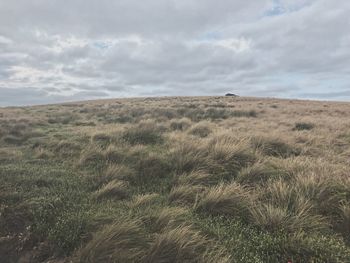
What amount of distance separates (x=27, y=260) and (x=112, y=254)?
43.9 inches

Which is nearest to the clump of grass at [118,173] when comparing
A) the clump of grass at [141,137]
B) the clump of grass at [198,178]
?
the clump of grass at [198,178]

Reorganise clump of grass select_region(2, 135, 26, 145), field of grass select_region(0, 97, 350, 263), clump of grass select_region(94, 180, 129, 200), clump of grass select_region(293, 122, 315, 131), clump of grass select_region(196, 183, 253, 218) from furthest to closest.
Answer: clump of grass select_region(293, 122, 315, 131) → clump of grass select_region(2, 135, 26, 145) → clump of grass select_region(94, 180, 129, 200) → clump of grass select_region(196, 183, 253, 218) → field of grass select_region(0, 97, 350, 263)

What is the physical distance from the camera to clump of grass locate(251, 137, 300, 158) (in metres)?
8.96

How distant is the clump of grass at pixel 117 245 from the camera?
→ 3.66 metres

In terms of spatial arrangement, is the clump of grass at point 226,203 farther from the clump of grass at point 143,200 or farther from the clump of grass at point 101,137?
the clump of grass at point 101,137

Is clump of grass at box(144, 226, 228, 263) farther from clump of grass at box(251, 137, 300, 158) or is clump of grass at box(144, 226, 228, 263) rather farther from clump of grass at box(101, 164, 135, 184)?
clump of grass at box(251, 137, 300, 158)

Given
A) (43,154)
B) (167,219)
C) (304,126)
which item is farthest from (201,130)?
(167,219)

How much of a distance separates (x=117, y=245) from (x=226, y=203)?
1.90 meters

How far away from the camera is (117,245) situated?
386cm

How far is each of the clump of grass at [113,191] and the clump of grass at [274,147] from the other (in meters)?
4.33

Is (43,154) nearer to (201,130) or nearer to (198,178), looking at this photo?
(198,178)

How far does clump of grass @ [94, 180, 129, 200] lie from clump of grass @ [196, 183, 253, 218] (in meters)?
1.42

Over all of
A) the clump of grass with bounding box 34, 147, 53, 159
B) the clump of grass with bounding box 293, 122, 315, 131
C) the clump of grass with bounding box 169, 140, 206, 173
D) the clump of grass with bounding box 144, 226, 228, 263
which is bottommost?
the clump of grass with bounding box 293, 122, 315, 131

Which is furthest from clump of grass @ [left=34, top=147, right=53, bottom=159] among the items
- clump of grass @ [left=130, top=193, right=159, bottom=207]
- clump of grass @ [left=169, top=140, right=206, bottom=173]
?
clump of grass @ [left=130, top=193, right=159, bottom=207]
